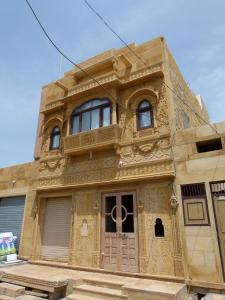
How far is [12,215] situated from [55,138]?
4.41 meters

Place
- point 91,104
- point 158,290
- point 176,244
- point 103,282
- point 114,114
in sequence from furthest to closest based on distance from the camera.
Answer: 1. point 91,104
2. point 114,114
3. point 176,244
4. point 103,282
5. point 158,290

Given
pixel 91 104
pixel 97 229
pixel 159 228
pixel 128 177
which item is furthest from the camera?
pixel 91 104

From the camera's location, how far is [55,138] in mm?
10812

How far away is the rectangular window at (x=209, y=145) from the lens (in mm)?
7000

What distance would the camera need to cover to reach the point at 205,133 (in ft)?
23.0

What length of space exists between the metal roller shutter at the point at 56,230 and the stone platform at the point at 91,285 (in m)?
1.02

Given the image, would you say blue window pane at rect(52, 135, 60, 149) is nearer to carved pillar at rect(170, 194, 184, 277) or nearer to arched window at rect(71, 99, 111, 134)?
arched window at rect(71, 99, 111, 134)

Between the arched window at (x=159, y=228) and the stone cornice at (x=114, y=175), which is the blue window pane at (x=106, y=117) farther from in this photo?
the arched window at (x=159, y=228)

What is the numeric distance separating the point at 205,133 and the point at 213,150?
62cm

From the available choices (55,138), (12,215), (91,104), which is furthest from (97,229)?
(12,215)

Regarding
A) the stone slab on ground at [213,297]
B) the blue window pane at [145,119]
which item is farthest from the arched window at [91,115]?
the stone slab on ground at [213,297]

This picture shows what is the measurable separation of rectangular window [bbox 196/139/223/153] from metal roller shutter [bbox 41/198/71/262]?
5.64 m

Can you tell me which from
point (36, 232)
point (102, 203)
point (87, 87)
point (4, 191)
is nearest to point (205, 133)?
point (102, 203)

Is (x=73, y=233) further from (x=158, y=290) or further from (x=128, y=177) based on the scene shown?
(x=158, y=290)
